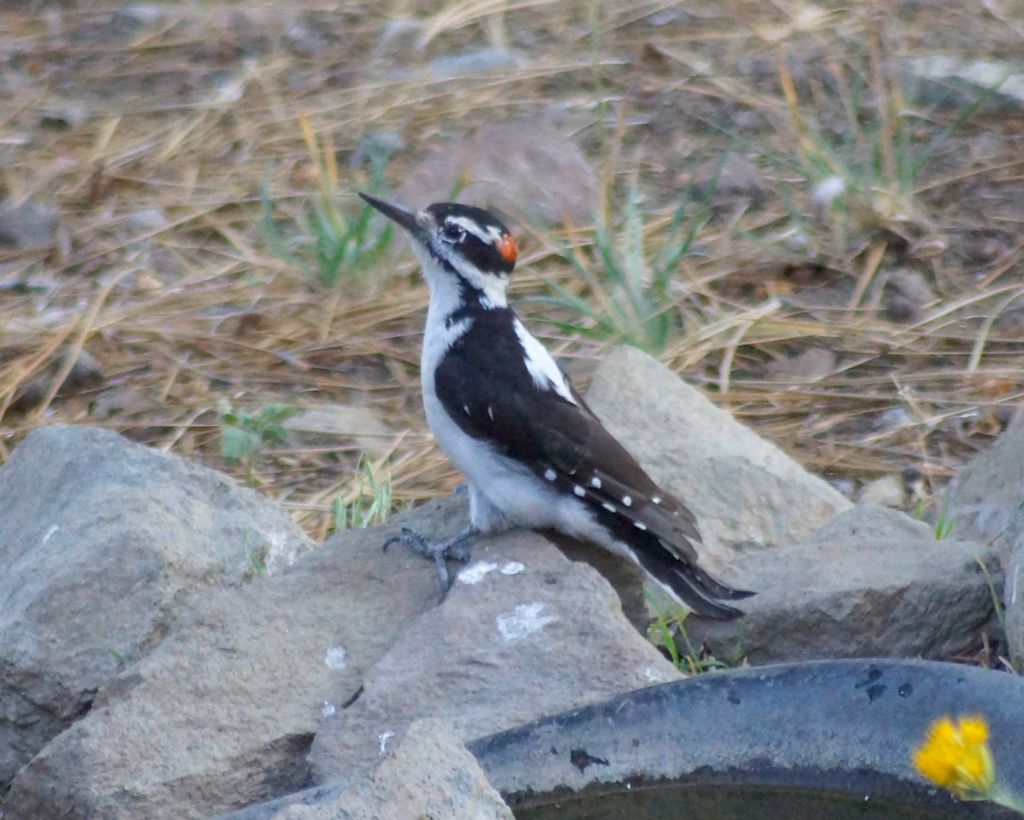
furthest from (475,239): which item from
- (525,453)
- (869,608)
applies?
(869,608)

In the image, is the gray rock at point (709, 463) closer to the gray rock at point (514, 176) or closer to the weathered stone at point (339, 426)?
the weathered stone at point (339, 426)

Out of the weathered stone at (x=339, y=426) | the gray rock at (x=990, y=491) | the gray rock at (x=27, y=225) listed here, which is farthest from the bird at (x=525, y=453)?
the gray rock at (x=27, y=225)

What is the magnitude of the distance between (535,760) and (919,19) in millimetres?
5842

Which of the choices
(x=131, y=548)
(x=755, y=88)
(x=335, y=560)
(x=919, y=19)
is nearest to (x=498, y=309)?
(x=335, y=560)

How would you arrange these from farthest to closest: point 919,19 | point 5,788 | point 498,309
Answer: point 919,19 → point 498,309 → point 5,788

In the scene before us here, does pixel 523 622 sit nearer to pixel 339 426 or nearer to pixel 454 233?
pixel 454 233

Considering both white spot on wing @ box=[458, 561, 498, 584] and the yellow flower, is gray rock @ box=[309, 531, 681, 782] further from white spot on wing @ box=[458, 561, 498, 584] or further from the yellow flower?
the yellow flower

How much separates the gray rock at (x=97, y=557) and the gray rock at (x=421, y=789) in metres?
1.45

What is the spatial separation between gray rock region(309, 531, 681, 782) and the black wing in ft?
1.28

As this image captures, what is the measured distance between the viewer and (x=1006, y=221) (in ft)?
19.7

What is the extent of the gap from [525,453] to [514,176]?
274 centimetres

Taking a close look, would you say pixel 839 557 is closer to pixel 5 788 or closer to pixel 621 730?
pixel 621 730

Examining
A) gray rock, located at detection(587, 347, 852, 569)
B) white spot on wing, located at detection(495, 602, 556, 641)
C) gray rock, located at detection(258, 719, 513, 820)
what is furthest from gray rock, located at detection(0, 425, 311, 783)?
gray rock, located at detection(258, 719, 513, 820)

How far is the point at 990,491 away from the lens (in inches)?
157
